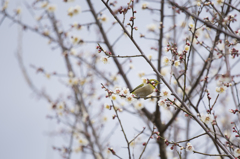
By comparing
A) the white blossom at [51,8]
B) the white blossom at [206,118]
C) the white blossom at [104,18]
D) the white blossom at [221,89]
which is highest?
the white blossom at [51,8]

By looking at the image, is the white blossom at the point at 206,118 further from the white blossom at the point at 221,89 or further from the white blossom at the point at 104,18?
the white blossom at the point at 104,18

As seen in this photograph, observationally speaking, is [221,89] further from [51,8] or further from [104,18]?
[51,8]

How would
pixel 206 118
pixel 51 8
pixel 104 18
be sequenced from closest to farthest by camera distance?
pixel 206 118 < pixel 104 18 < pixel 51 8

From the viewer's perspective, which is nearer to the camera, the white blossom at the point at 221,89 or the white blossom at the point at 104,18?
the white blossom at the point at 221,89

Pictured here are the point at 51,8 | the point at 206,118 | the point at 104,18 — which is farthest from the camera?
the point at 51,8

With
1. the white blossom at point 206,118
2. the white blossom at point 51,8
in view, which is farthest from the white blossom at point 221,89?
the white blossom at point 51,8

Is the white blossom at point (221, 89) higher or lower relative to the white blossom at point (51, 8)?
lower

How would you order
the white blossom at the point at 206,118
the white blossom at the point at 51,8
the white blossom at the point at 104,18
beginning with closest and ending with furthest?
Result: the white blossom at the point at 206,118
the white blossom at the point at 104,18
the white blossom at the point at 51,8

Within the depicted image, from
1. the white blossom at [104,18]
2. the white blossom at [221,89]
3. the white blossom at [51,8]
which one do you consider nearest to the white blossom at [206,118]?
the white blossom at [221,89]

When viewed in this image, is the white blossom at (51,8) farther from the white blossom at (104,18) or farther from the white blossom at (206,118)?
the white blossom at (206,118)

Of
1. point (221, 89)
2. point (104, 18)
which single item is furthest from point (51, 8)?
point (221, 89)

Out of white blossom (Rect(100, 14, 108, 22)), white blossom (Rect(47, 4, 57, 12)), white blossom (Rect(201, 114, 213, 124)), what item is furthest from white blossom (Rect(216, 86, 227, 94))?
white blossom (Rect(47, 4, 57, 12))

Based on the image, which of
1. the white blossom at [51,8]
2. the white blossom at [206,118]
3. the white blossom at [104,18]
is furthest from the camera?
the white blossom at [51,8]

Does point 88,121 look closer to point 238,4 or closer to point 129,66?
point 129,66
